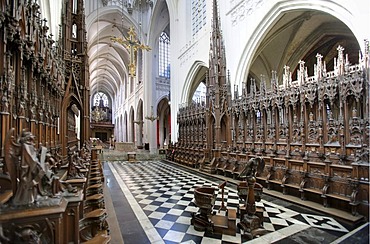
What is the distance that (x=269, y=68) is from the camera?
42.5 feet

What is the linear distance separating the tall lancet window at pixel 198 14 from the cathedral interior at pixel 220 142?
0.37ft

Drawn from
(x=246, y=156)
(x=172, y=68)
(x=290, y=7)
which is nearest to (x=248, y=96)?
(x=246, y=156)

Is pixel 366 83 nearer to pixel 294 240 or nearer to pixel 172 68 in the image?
pixel 294 240

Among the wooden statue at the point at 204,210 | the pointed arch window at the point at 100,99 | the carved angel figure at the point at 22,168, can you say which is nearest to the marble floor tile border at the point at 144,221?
the wooden statue at the point at 204,210

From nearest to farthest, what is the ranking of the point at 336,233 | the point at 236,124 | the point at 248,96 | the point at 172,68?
the point at 336,233 < the point at 248,96 < the point at 236,124 < the point at 172,68

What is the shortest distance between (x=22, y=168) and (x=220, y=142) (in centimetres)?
764

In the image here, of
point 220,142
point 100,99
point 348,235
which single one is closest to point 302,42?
point 220,142

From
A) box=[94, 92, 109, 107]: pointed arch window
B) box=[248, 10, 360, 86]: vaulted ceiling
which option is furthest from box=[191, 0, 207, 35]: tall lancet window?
box=[94, 92, 109, 107]: pointed arch window

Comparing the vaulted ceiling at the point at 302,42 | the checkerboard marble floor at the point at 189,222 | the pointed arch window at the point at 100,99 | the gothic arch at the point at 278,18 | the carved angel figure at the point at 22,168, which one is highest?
the pointed arch window at the point at 100,99

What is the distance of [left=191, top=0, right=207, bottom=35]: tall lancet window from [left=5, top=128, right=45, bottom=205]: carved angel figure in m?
12.1

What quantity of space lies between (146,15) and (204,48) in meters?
12.3

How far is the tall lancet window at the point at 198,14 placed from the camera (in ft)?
38.7

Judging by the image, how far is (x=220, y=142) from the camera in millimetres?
8500

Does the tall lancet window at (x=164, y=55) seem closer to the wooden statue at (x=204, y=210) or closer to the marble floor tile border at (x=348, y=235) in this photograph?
the wooden statue at (x=204, y=210)
